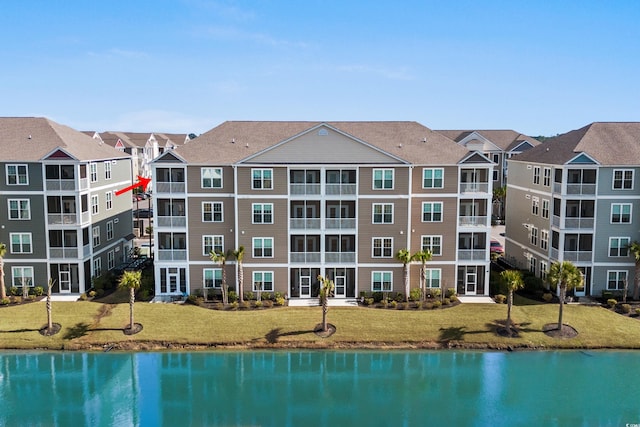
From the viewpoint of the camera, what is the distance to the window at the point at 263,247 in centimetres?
3962

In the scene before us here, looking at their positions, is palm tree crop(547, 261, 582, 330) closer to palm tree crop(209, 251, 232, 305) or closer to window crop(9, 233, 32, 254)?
palm tree crop(209, 251, 232, 305)

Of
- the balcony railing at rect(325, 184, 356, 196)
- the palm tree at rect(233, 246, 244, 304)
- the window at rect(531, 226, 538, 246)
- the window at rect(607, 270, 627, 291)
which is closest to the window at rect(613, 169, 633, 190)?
the window at rect(607, 270, 627, 291)

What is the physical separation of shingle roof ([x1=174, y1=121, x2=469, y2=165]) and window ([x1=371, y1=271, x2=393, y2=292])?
328 inches

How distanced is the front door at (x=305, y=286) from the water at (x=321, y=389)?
295 inches

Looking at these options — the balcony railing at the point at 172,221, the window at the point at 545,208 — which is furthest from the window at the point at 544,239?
the balcony railing at the point at 172,221

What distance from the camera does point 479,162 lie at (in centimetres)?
3956

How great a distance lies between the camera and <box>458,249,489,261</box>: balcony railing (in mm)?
40312

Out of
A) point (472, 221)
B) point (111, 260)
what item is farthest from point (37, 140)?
point (472, 221)

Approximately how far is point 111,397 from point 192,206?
1535 centimetres

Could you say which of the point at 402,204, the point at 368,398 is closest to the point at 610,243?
the point at 402,204

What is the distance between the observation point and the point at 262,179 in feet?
129

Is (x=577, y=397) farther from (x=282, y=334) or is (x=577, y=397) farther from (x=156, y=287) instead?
(x=156, y=287)

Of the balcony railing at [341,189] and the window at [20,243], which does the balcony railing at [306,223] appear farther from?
the window at [20,243]

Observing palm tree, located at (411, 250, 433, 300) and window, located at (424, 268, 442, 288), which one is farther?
window, located at (424, 268, 442, 288)
